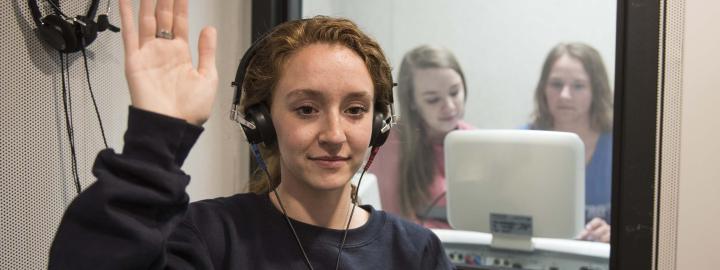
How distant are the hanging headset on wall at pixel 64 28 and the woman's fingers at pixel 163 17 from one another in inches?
15.4

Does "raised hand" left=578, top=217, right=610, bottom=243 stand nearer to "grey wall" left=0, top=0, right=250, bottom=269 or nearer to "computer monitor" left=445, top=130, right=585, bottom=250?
"computer monitor" left=445, top=130, right=585, bottom=250

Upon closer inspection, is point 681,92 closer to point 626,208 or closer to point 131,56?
point 626,208

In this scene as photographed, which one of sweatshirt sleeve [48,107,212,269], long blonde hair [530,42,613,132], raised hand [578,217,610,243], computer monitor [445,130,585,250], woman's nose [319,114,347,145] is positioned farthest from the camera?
long blonde hair [530,42,613,132]

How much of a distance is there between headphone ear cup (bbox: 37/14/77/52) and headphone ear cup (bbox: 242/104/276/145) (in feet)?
1.30

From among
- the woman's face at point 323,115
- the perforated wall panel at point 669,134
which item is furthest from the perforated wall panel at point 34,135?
the perforated wall panel at point 669,134

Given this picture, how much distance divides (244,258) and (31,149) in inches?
18.5

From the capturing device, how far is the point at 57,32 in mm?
1034

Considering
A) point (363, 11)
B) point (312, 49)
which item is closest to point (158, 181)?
point (312, 49)

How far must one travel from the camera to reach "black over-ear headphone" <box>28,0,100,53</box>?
1020mm

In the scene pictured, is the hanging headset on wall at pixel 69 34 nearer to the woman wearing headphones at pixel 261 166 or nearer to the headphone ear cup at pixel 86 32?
the headphone ear cup at pixel 86 32

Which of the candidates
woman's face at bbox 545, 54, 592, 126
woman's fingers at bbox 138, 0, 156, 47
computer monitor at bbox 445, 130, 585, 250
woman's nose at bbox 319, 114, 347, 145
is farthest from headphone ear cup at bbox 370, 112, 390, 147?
woman's face at bbox 545, 54, 592, 126

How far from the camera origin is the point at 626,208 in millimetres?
1453

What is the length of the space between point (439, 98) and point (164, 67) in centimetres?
175

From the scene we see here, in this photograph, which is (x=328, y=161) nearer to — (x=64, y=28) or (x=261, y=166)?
(x=261, y=166)
